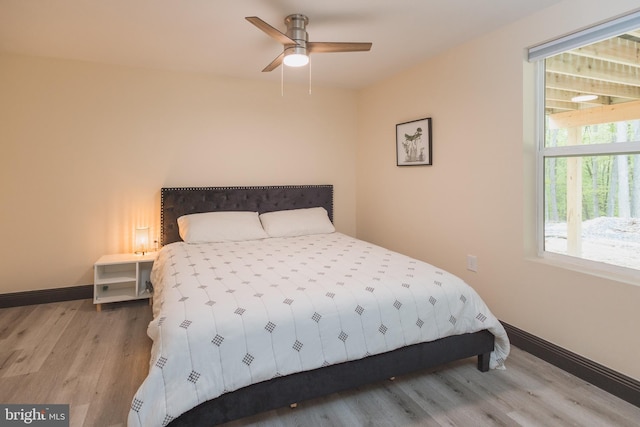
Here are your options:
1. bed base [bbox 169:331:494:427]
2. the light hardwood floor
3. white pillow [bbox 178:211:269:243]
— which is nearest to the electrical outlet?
the light hardwood floor

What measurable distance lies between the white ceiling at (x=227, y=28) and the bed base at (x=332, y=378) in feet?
6.90

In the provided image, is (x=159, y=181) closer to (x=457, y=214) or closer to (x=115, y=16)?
(x=115, y=16)

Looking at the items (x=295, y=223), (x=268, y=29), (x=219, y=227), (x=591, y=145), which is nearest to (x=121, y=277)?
(x=219, y=227)

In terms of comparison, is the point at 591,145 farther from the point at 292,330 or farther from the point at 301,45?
the point at 292,330

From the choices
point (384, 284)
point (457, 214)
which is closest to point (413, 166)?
point (457, 214)

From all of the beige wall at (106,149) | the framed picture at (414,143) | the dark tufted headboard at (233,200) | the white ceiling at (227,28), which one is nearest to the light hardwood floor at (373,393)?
the beige wall at (106,149)

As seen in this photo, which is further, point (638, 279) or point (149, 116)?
point (149, 116)

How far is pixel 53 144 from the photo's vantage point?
336cm

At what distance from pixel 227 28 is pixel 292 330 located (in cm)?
220

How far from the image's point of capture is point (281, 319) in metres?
1.72

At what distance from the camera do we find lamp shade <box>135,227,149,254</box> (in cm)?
354

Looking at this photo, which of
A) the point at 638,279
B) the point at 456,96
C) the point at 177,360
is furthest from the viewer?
the point at 456,96

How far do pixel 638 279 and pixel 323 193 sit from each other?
9.69 feet

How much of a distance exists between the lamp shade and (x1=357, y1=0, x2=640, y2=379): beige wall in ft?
8.41
